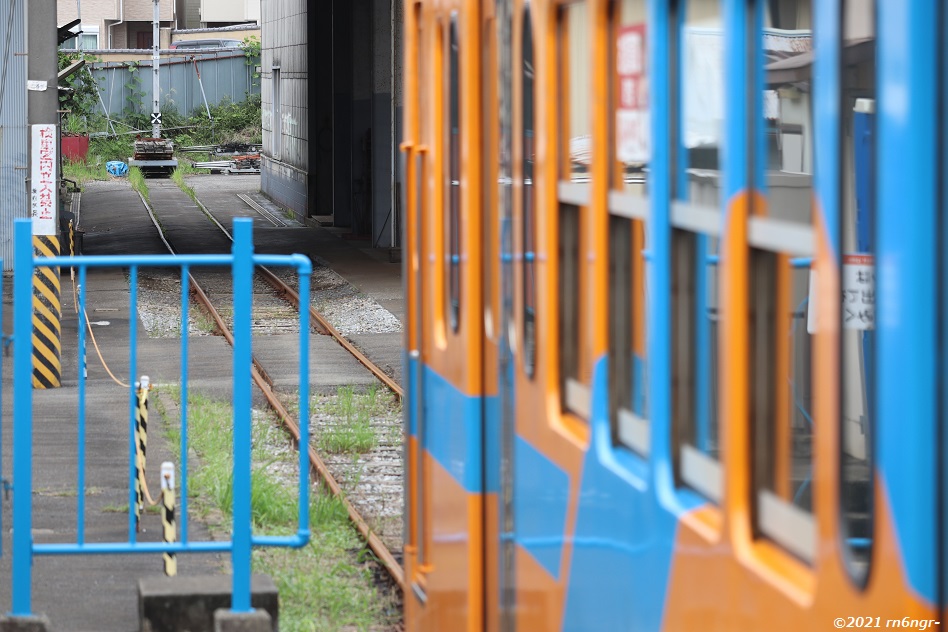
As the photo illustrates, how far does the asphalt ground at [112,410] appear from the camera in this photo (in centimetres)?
713

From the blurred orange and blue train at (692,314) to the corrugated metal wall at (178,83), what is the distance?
4899 cm

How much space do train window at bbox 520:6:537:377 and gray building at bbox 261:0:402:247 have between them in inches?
829

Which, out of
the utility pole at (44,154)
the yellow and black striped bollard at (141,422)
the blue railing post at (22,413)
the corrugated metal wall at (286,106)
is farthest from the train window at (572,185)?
the corrugated metal wall at (286,106)

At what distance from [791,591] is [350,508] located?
22.0 feet

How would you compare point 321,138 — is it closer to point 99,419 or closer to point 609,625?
point 99,419

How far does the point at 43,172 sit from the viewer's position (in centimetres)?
1277

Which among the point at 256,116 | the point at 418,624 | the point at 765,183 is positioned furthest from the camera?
the point at 256,116

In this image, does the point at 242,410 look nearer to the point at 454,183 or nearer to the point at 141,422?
the point at 454,183

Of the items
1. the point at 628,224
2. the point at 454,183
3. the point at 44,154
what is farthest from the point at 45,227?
the point at 628,224

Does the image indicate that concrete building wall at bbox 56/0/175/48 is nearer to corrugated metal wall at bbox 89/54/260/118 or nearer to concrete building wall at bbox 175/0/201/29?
concrete building wall at bbox 175/0/201/29

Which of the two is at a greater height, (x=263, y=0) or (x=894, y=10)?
(x=263, y=0)

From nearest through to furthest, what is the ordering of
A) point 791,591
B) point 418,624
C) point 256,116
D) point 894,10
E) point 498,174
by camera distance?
point 894,10
point 791,591
point 498,174
point 418,624
point 256,116

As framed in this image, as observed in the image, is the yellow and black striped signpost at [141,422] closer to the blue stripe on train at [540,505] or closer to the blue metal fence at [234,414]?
the blue metal fence at [234,414]

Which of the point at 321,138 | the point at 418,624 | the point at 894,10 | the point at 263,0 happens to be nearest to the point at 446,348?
the point at 418,624
